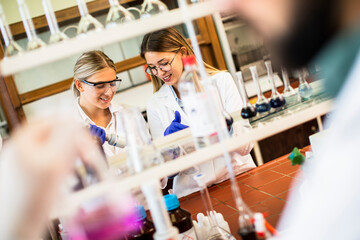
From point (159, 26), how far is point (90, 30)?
225 mm

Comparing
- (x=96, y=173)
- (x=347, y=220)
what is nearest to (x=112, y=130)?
(x=96, y=173)

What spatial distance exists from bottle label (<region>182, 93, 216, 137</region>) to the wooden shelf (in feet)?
0.70

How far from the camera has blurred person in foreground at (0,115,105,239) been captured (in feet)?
2.26

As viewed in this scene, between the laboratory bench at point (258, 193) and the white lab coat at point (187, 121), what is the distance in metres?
0.18

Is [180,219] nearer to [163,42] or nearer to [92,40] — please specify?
[92,40]

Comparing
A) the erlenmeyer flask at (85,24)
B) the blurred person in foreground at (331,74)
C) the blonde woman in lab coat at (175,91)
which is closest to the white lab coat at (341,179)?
the blurred person in foreground at (331,74)

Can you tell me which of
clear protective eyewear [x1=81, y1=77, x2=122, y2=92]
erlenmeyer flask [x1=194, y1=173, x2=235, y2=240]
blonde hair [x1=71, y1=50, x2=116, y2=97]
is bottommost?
erlenmeyer flask [x1=194, y1=173, x2=235, y2=240]

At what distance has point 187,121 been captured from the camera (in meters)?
2.35

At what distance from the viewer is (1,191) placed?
0.71m

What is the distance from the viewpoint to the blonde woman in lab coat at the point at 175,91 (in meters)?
2.09

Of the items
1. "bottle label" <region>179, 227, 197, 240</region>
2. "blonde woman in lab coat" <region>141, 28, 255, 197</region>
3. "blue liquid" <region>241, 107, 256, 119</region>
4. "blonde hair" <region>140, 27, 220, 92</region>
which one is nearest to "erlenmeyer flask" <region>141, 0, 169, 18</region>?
"blue liquid" <region>241, 107, 256, 119</region>

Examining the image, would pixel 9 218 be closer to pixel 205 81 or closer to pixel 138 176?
pixel 138 176

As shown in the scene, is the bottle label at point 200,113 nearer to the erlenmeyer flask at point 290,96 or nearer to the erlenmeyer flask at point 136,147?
the erlenmeyer flask at point 136,147

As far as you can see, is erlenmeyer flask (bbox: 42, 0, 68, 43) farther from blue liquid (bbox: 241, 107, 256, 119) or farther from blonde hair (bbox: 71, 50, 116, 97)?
blonde hair (bbox: 71, 50, 116, 97)
